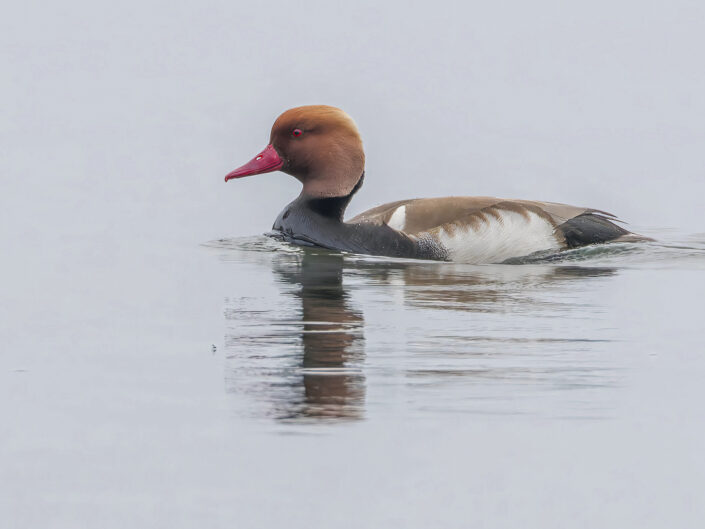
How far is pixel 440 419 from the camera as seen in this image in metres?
5.14

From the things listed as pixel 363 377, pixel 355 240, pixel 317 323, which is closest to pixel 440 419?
pixel 363 377

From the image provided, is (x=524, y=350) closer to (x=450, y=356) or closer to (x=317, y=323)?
(x=450, y=356)

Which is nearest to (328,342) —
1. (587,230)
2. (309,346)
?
(309,346)

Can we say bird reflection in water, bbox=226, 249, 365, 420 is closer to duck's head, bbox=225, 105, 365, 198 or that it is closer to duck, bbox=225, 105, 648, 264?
duck, bbox=225, 105, 648, 264

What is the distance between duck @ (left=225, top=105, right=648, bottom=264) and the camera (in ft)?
30.5

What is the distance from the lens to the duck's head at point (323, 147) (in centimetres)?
966

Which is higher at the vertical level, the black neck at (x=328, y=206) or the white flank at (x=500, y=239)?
the black neck at (x=328, y=206)

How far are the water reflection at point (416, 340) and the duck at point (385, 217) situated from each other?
0.56 metres

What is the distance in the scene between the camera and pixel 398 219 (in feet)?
30.8

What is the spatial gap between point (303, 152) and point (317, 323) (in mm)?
3235

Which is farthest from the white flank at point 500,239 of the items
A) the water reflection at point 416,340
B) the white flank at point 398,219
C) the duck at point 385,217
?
the water reflection at point 416,340

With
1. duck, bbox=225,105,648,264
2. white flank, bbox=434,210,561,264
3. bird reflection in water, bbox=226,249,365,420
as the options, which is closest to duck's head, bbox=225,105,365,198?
duck, bbox=225,105,648,264

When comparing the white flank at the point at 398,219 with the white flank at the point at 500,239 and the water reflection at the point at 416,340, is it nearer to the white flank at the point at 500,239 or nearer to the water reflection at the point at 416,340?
the white flank at the point at 500,239

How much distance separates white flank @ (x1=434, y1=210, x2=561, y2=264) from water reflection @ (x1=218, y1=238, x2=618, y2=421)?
581 mm
